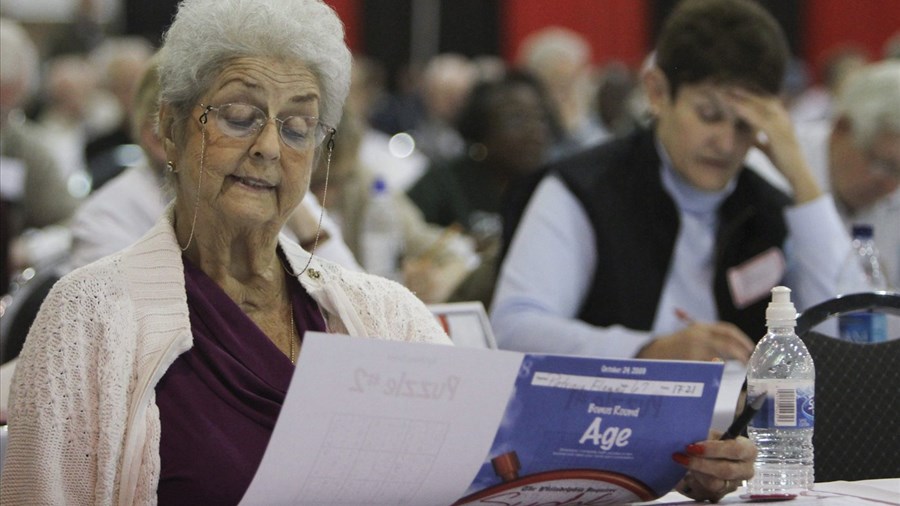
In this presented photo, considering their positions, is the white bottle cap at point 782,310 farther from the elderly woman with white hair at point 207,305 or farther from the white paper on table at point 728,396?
the elderly woman with white hair at point 207,305

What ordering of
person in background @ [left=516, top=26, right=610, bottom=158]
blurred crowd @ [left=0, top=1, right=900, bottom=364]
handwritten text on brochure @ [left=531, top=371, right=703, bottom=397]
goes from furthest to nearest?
person in background @ [left=516, top=26, right=610, bottom=158] → blurred crowd @ [left=0, top=1, right=900, bottom=364] → handwritten text on brochure @ [left=531, top=371, right=703, bottom=397]

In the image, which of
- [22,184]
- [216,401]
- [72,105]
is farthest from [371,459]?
[72,105]

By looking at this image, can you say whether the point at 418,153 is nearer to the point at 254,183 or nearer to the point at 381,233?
the point at 381,233

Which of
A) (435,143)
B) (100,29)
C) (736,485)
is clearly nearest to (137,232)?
(736,485)

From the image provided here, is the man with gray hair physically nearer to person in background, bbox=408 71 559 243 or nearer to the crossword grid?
person in background, bbox=408 71 559 243

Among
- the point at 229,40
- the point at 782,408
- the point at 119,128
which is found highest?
the point at 119,128

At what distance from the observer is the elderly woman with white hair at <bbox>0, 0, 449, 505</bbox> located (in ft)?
6.70

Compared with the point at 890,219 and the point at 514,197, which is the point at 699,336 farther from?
the point at 890,219

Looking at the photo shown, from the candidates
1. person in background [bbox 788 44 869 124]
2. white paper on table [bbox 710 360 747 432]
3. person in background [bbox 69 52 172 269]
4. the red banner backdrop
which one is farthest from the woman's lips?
A: the red banner backdrop

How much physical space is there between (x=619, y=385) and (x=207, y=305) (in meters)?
0.73

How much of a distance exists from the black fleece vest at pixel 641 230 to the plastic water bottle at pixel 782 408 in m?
1.30

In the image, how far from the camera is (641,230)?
3.73m

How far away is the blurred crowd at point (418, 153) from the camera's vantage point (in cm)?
448

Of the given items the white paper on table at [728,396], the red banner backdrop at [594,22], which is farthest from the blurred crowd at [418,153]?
the red banner backdrop at [594,22]
